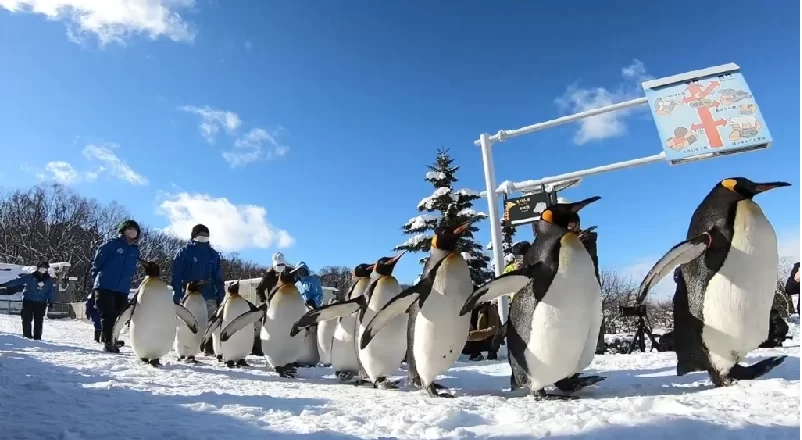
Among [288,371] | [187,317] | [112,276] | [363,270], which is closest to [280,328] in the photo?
[288,371]

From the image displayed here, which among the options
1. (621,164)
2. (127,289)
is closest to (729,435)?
(127,289)

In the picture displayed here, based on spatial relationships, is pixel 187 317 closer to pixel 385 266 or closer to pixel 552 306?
pixel 385 266

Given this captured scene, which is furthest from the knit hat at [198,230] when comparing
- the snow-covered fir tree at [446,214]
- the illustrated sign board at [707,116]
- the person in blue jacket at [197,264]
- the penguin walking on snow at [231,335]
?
the snow-covered fir tree at [446,214]

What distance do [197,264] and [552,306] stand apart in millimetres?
5654

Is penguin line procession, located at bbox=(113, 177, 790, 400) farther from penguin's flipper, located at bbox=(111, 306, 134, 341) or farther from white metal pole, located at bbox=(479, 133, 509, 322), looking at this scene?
white metal pole, located at bbox=(479, 133, 509, 322)

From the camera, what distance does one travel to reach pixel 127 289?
→ 7.26 metres

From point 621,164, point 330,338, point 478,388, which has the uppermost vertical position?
point 621,164

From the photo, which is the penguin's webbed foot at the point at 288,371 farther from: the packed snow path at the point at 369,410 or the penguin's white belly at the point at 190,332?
the penguin's white belly at the point at 190,332

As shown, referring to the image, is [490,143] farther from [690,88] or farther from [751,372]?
[751,372]

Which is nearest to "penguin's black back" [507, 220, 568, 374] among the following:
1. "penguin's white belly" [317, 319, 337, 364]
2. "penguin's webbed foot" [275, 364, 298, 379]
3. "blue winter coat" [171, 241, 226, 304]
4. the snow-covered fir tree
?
"penguin's webbed foot" [275, 364, 298, 379]

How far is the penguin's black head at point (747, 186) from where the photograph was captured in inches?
137

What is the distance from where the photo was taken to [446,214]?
2059 centimetres

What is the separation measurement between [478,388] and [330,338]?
2.45m

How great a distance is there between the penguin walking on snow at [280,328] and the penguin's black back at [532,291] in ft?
8.89
